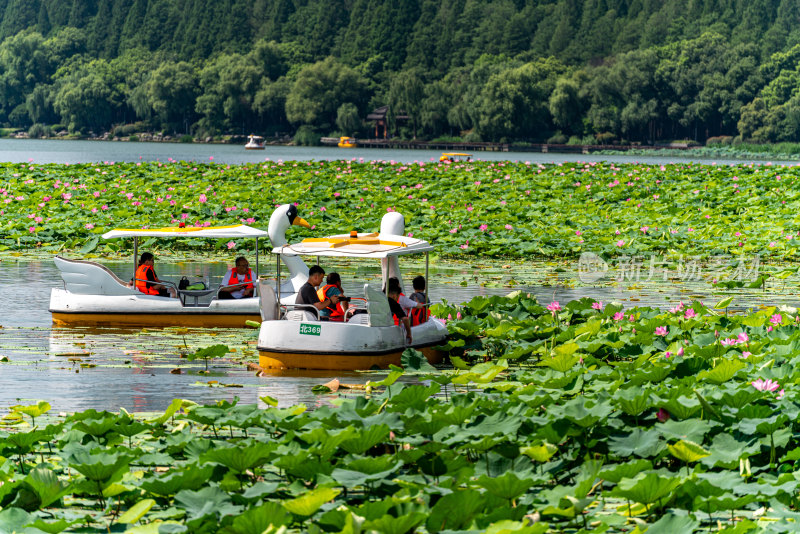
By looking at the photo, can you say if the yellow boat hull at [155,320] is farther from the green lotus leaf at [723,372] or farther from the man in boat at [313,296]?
the green lotus leaf at [723,372]

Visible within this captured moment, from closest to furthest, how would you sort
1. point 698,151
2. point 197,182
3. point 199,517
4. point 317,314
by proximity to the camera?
point 199,517 < point 317,314 < point 197,182 < point 698,151

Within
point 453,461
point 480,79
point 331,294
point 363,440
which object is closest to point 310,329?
point 331,294

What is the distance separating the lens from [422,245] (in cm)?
1149

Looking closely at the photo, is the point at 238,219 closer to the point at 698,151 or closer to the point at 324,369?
the point at 324,369

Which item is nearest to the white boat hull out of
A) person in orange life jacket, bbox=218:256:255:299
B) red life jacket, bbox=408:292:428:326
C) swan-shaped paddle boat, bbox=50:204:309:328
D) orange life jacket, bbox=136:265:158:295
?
swan-shaped paddle boat, bbox=50:204:309:328

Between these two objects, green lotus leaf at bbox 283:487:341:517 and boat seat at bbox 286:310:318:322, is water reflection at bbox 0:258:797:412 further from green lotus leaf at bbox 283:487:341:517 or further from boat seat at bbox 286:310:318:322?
green lotus leaf at bbox 283:487:341:517

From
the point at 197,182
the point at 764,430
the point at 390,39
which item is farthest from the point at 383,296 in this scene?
the point at 390,39

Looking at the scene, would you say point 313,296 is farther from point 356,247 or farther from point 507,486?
point 507,486

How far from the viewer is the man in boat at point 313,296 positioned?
37.2 feet

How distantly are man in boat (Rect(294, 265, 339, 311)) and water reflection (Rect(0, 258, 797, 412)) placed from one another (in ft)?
2.68

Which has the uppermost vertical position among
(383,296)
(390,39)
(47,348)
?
(390,39)

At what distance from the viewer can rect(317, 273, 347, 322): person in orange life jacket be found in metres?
11.4

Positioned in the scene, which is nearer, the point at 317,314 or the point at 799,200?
the point at 317,314

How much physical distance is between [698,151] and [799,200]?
292 ft
